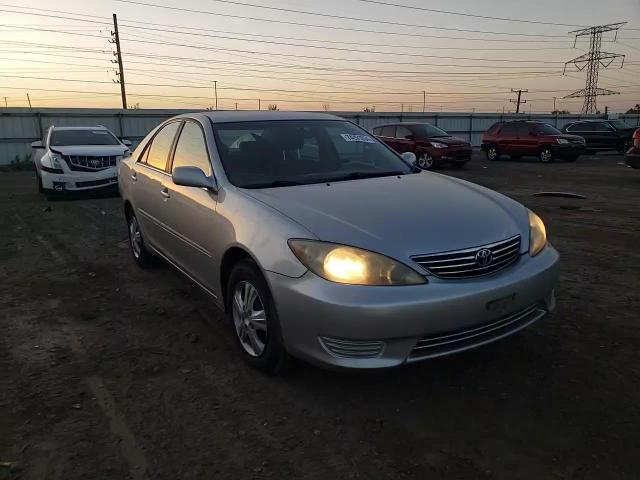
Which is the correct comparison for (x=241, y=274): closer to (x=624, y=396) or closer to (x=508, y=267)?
(x=508, y=267)

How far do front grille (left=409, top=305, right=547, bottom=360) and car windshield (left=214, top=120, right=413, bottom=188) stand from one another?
147 centimetres

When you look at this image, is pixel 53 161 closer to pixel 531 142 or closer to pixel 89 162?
pixel 89 162

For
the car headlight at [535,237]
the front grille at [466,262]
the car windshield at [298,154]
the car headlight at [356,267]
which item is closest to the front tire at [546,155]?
the car windshield at [298,154]

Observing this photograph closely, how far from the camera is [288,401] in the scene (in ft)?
9.63

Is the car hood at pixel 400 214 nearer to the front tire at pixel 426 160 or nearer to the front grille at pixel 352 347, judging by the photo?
the front grille at pixel 352 347

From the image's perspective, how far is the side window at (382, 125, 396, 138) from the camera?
741 inches

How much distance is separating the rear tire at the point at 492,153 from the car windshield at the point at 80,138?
605 inches

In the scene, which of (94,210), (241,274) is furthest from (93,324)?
(94,210)

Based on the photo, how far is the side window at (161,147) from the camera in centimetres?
471

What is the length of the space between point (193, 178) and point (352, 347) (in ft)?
5.42

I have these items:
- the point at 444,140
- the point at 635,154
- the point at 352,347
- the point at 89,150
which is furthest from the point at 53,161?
the point at 635,154

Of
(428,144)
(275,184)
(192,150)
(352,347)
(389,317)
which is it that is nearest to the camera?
(389,317)

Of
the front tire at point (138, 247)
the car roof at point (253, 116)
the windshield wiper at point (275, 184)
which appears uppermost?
the car roof at point (253, 116)

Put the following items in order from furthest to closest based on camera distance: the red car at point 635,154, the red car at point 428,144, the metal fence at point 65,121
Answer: the metal fence at point 65,121 → the red car at point 428,144 → the red car at point 635,154
